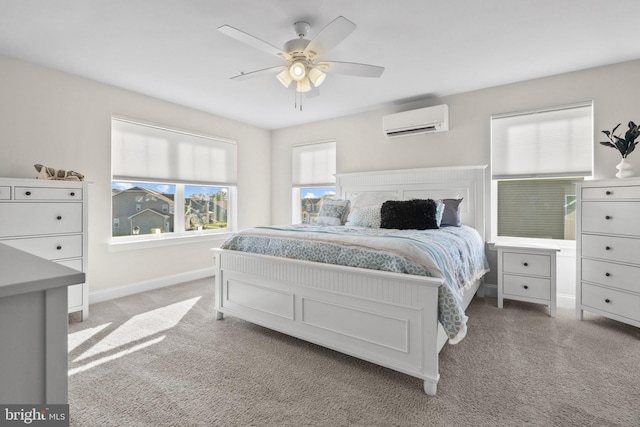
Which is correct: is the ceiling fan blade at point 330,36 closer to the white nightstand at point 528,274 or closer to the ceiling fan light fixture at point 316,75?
the ceiling fan light fixture at point 316,75

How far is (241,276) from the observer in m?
2.67

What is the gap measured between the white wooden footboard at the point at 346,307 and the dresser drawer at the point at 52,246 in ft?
4.29

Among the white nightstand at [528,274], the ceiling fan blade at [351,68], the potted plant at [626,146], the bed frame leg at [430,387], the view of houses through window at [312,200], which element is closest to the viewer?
the bed frame leg at [430,387]

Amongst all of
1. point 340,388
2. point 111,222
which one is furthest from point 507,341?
point 111,222

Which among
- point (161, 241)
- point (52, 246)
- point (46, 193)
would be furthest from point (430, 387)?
point (161, 241)

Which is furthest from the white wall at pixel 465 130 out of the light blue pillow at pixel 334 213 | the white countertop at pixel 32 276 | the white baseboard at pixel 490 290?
the white countertop at pixel 32 276

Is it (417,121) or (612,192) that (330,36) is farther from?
(612,192)

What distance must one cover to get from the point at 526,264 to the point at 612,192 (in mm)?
917

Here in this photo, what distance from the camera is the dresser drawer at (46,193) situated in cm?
249

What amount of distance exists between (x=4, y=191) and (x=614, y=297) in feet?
16.5

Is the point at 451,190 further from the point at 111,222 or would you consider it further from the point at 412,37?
the point at 111,222

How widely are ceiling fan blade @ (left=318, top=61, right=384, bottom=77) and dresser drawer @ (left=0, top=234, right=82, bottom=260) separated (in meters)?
2.64

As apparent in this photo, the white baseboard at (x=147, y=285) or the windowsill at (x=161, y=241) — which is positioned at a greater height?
the windowsill at (x=161, y=241)

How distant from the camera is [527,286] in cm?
304
